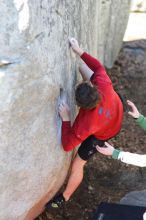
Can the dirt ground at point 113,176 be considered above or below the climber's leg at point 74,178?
below

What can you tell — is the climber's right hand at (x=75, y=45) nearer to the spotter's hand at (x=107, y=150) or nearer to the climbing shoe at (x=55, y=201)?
the spotter's hand at (x=107, y=150)

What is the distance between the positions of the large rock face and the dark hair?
179mm

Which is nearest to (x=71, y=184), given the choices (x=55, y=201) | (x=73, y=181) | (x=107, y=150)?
(x=73, y=181)

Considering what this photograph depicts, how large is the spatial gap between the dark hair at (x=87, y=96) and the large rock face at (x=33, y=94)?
0.18 metres

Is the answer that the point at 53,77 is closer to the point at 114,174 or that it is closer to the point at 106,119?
the point at 106,119

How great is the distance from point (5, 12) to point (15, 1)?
0.10 m

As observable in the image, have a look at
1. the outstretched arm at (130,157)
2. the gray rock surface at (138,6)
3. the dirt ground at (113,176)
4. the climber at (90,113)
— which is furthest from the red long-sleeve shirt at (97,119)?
the gray rock surface at (138,6)

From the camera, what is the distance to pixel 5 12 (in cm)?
318

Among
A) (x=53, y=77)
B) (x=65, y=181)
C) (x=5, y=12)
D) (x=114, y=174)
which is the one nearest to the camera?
(x=5, y=12)

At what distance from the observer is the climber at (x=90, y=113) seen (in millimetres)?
3970

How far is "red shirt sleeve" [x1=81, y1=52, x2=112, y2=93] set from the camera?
4.23 metres

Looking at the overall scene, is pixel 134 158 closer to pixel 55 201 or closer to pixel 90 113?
pixel 90 113

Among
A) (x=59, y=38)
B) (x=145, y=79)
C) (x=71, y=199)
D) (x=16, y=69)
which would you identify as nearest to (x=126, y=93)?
(x=145, y=79)

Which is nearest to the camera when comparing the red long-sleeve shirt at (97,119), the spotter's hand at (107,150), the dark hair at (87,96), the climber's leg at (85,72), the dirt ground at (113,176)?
the dark hair at (87,96)
